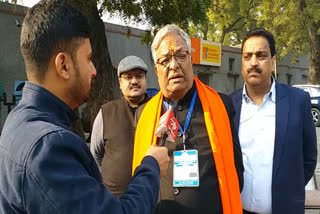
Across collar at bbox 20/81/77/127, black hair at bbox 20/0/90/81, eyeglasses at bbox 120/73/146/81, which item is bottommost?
collar at bbox 20/81/77/127

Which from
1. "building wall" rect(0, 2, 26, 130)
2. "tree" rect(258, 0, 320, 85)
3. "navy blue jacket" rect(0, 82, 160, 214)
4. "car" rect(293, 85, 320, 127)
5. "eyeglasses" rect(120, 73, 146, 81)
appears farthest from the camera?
"tree" rect(258, 0, 320, 85)

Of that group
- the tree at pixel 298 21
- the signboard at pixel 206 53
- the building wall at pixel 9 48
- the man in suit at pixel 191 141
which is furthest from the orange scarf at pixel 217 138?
the signboard at pixel 206 53

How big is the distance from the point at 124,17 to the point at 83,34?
17.2 feet

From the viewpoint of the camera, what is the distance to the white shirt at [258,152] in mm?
2285

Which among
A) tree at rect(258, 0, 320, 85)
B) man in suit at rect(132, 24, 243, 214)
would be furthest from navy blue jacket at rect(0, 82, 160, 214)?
tree at rect(258, 0, 320, 85)

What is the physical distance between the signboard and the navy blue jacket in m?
17.2

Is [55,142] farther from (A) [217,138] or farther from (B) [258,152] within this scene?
(B) [258,152]

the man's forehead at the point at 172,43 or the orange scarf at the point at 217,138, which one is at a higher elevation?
the man's forehead at the point at 172,43

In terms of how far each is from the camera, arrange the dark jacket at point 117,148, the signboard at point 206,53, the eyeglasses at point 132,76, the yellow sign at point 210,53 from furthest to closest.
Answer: the yellow sign at point 210,53 → the signboard at point 206,53 → the eyeglasses at point 132,76 → the dark jacket at point 117,148

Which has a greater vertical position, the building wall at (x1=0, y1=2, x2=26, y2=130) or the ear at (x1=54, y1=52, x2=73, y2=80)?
the building wall at (x1=0, y1=2, x2=26, y2=130)

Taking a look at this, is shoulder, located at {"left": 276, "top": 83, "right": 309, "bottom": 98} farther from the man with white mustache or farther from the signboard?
the signboard

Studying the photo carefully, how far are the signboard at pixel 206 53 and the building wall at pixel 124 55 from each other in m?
0.43

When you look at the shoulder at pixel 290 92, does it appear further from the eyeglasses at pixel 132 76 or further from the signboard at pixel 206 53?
the signboard at pixel 206 53

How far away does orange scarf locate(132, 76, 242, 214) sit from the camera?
188 centimetres
